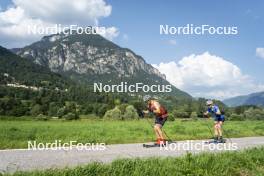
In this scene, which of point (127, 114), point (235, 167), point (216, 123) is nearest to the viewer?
point (235, 167)

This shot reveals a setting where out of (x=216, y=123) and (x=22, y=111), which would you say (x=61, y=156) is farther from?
(x=22, y=111)

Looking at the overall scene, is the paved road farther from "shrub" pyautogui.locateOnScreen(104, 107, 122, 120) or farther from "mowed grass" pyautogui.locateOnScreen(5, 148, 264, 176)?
"shrub" pyautogui.locateOnScreen(104, 107, 122, 120)

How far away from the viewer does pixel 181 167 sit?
10148 mm

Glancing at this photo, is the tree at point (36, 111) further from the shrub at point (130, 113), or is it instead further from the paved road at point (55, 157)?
the paved road at point (55, 157)

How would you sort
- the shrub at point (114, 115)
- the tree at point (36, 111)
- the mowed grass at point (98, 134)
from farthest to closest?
the tree at point (36, 111), the shrub at point (114, 115), the mowed grass at point (98, 134)

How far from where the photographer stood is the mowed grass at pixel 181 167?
28.8 ft

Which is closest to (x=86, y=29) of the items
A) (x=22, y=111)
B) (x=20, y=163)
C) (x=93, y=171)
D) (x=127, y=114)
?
(x=20, y=163)

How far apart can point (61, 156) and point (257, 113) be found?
9510 centimetres

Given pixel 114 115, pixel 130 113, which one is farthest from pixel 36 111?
pixel 130 113

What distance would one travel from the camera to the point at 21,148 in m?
14.3

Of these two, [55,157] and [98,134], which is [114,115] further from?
[55,157]

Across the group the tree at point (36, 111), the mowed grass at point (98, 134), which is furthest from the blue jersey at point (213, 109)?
the tree at point (36, 111)

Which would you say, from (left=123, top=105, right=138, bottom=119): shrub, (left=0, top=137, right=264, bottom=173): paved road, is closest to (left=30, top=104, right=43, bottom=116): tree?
(left=123, top=105, right=138, bottom=119): shrub

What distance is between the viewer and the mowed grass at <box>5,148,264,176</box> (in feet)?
28.8
